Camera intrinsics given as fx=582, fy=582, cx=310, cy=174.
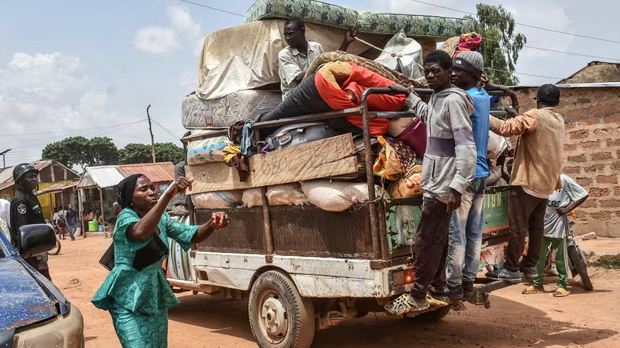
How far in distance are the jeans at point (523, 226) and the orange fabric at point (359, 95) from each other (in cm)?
136

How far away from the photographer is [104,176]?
1115 inches

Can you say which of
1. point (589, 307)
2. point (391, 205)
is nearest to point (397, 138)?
point (391, 205)

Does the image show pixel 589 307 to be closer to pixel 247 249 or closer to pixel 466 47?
pixel 466 47

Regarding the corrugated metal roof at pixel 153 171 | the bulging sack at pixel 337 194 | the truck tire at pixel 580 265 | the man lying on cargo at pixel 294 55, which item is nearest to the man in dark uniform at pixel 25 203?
the man lying on cargo at pixel 294 55

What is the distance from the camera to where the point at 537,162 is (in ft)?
16.1

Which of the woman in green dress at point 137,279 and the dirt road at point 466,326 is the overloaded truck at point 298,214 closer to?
the dirt road at point 466,326

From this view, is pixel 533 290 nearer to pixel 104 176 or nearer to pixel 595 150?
pixel 595 150

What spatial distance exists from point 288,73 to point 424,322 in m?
2.94

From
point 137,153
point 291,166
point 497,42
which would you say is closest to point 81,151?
point 137,153

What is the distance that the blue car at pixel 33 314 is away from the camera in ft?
7.84

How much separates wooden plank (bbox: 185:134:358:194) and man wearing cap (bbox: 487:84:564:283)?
1.32 metres

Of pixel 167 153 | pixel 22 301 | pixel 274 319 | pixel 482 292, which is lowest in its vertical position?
pixel 274 319

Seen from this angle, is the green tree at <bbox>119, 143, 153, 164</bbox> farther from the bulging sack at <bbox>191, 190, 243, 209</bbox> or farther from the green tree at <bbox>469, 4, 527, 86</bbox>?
the bulging sack at <bbox>191, 190, 243, 209</bbox>

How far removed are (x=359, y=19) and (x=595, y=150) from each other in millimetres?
6277
